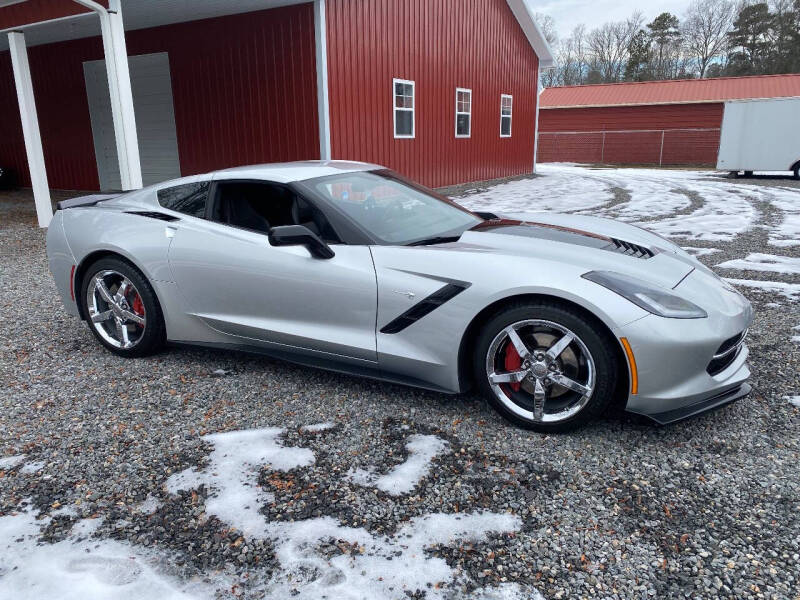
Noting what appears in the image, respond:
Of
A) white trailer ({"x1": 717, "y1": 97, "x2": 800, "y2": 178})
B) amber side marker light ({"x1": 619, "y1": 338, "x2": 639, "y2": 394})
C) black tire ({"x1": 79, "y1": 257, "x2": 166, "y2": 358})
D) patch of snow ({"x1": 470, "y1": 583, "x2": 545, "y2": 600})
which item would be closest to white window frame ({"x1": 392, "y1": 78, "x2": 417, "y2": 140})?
black tire ({"x1": 79, "y1": 257, "x2": 166, "y2": 358})

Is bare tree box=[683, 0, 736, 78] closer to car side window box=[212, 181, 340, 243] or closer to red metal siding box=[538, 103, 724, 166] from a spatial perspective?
red metal siding box=[538, 103, 724, 166]

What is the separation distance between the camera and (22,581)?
6.54ft

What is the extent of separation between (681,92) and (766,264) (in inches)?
1000

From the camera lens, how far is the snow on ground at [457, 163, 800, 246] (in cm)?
A: 911

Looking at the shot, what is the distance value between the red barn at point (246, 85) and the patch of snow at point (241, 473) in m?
7.07

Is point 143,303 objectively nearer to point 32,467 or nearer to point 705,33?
point 32,467

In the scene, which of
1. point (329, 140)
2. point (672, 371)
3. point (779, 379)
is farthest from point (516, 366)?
point (329, 140)

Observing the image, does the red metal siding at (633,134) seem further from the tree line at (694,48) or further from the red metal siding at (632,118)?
the tree line at (694,48)

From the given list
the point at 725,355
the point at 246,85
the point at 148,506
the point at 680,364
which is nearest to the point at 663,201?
the point at 246,85

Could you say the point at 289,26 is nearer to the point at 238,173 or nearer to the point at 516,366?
the point at 238,173

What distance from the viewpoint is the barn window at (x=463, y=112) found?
1565 cm

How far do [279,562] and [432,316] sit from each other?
133 centimetres

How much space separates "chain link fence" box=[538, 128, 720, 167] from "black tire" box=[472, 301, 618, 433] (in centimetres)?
2787

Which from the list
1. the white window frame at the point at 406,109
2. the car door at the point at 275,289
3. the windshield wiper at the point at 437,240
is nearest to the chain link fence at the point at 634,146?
the white window frame at the point at 406,109
